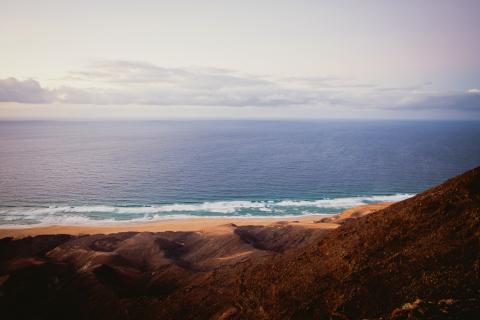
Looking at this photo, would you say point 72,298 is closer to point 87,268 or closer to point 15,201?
point 87,268

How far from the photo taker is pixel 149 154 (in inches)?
4574

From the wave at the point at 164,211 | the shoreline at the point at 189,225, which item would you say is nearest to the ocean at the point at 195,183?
the wave at the point at 164,211

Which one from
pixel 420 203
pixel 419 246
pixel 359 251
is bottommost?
pixel 359 251

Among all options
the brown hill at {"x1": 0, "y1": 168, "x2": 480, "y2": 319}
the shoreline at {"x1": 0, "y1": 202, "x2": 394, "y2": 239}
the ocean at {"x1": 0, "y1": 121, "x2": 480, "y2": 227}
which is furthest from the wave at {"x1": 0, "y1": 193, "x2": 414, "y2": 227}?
the brown hill at {"x1": 0, "y1": 168, "x2": 480, "y2": 319}

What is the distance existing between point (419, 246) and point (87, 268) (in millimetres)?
29760

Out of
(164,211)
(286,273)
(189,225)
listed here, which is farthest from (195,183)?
(286,273)

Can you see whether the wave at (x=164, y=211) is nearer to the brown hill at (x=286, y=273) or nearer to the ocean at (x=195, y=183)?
the ocean at (x=195, y=183)

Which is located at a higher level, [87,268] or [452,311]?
[452,311]

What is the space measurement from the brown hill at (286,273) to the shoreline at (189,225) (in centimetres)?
789

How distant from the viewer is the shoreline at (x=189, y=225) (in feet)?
145

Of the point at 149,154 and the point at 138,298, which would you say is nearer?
the point at 138,298

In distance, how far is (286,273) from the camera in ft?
67.3

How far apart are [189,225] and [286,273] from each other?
1267 inches

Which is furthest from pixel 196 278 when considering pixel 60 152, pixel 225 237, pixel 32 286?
pixel 60 152
